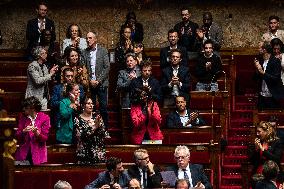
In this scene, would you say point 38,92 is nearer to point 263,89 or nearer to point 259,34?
point 263,89

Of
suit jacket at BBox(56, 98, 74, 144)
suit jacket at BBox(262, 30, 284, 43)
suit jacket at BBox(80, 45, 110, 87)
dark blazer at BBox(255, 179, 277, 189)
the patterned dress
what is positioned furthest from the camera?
suit jacket at BBox(262, 30, 284, 43)

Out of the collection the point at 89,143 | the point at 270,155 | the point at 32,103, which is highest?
the point at 32,103

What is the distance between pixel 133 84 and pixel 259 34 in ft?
12.2

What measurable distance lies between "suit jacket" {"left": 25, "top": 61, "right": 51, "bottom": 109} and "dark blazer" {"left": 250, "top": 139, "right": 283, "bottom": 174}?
2606 millimetres

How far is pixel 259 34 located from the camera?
14.9 metres

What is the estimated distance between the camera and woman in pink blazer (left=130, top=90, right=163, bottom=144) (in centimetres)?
1102

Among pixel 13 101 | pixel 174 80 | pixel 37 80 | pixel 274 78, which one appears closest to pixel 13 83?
pixel 13 101

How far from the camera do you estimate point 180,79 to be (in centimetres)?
1187

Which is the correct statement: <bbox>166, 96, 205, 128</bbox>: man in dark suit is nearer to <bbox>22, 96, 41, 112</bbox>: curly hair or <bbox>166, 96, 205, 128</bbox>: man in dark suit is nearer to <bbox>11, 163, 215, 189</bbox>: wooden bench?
<bbox>11, 163, 215, 189</bbox>: wooden bench

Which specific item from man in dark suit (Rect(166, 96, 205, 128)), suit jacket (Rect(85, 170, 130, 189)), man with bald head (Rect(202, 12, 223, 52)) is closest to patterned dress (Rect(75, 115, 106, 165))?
suit jacket (Rect(85, 170, 130, 189))

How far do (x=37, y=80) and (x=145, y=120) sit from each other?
134cm

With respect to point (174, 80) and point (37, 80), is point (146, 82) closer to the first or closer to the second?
point (174, 80)

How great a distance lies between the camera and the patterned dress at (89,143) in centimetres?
1027

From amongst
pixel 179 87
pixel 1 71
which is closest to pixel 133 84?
pixel 179 87
